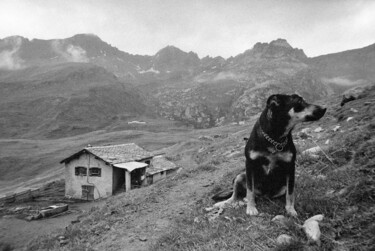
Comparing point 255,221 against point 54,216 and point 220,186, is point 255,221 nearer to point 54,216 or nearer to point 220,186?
point 220,186

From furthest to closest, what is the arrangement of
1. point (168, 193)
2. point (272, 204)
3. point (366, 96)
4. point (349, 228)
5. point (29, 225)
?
point (29, 225) < point (366, 96) < point (168, 193) < point (272, 204) < point (349, 228)

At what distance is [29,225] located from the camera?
28672 mm

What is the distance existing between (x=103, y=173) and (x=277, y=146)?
36.3 metres

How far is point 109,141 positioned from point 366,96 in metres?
102

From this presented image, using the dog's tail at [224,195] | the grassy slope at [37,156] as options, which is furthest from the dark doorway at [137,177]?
the grassy slope at [37,156]

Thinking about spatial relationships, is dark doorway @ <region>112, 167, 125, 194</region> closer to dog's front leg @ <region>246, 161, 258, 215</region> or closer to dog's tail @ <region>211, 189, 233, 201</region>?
dog's tail @ <region>211, 189, 233, 201</region>

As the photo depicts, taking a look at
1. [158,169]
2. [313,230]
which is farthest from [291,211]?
[158,169]

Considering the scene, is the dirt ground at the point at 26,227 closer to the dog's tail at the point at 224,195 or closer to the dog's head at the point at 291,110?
the dog's tail at the point at 224,195

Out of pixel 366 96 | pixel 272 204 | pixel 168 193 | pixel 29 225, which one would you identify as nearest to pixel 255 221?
pixel 272 204

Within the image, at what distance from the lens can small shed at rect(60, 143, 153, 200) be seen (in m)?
37.9

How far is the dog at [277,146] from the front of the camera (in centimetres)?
498

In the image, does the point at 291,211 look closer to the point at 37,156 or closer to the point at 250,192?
the point at 250,192

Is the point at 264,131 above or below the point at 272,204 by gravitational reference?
above

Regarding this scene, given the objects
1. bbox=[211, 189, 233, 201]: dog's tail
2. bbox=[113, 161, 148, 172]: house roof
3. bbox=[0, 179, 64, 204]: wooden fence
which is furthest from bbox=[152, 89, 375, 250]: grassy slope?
bbox=[0, 179, 64, 204]: wooden fence
